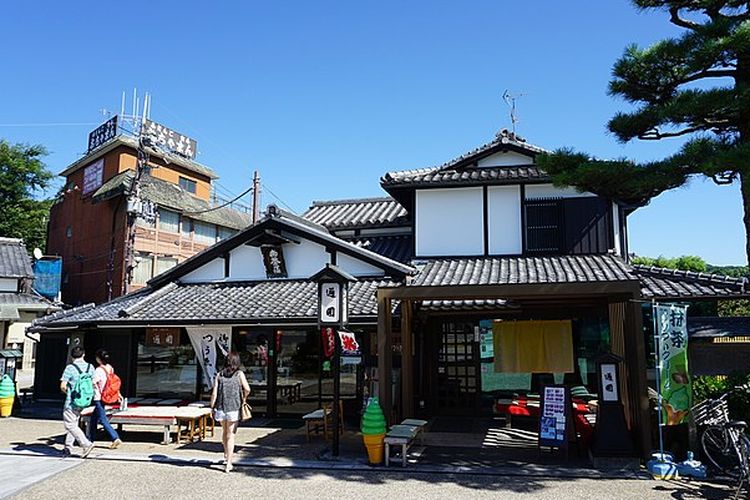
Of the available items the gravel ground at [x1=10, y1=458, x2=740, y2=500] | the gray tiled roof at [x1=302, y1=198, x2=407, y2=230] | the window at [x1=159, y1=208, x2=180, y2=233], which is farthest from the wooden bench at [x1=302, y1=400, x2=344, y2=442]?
the window at [x1=159, y1=208, x2=180, y2=233]

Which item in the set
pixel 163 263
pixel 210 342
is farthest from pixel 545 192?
pixel 163 263

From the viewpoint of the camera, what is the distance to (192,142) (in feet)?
133

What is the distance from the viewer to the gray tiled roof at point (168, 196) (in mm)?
31406

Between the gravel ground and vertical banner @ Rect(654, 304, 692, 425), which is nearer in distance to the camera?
the gravel ground

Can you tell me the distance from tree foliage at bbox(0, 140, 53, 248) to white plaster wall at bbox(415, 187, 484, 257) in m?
33.6

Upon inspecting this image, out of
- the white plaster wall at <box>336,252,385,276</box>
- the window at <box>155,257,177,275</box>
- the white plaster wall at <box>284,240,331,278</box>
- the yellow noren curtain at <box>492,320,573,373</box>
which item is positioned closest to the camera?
the yellow noren curtain at <box>492,320,573,373</box>

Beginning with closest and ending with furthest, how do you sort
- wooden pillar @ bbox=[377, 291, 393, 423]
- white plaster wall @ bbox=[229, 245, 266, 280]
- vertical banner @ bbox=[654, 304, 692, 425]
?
vertical banner @ bbox=[654, 304, 692, 425] → wooden pillar @ bbox=[377, 291, 393, 423] → white plaster wall @ bbox=[229, 245, 266, 280]

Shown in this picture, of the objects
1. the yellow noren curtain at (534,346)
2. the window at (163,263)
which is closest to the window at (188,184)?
the window at (163,263)

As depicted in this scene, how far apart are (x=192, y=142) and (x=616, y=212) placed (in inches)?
1341

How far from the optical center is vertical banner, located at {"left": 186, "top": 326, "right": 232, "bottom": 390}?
12.7 m

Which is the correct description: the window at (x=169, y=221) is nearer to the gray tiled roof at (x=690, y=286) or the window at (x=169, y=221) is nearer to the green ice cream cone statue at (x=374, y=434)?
the green ice cream cone statue at (x=374, y=434)

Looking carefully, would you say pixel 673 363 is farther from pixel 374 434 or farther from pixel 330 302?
pixel 330 302

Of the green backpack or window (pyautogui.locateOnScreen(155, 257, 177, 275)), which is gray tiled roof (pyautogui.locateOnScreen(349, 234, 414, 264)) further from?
window (pyautogui.locateOnScreen(155, 257, 177, 275))

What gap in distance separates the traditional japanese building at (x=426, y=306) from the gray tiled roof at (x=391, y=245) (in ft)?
0.34
